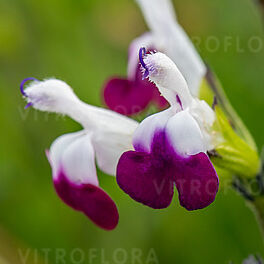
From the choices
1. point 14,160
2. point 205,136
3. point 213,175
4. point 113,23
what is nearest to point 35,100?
point 205,136

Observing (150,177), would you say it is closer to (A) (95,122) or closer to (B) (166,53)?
(A) (95,122)

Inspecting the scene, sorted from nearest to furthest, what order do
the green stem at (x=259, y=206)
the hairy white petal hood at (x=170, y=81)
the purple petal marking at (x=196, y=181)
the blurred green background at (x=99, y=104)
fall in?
the purple petal marking at (x=196, y=181)
the hairy white petal hood at (x=170, y=81)
the green stem at (x=259, y=206)
the blurred green background at (x=99, y=104)

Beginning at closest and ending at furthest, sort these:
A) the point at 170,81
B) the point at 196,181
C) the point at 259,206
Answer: the point at 196,181
the point at 170,81
the point at 259,206

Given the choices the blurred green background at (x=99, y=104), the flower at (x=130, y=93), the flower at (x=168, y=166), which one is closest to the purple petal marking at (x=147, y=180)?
the flower at (x=168, y=166)

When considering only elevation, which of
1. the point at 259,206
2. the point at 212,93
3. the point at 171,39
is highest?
the point at 171,39

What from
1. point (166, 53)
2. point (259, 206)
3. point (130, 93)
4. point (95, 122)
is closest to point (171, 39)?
point (166, 53)

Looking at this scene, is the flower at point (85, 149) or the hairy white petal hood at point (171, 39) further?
the hairy white petal hood at point (171, 39)

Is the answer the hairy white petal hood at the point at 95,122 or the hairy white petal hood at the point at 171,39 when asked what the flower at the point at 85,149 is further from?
the hairy white petal hood at the point at 171,39

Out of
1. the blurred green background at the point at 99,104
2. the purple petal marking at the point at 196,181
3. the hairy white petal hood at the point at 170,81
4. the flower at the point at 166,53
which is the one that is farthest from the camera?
the blurred green background at the point at 99,104
